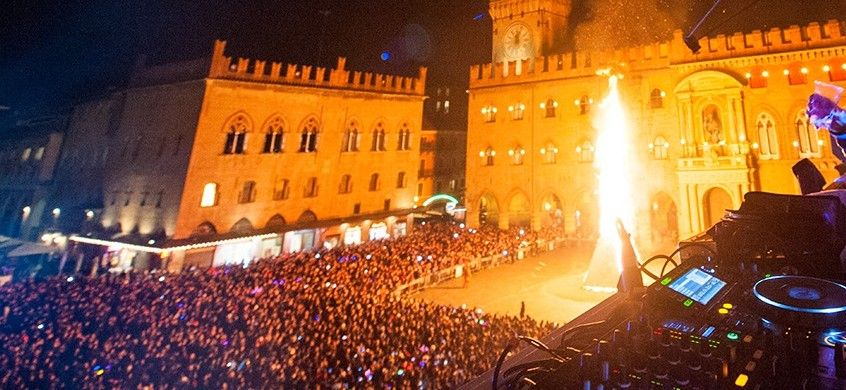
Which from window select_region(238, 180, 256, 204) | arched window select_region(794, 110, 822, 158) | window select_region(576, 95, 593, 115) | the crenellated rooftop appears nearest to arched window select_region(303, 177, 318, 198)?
window select_region(238, 180, 256, 204)

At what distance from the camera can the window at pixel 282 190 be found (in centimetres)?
2634

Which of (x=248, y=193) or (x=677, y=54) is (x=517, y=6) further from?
(x=248, y=193)

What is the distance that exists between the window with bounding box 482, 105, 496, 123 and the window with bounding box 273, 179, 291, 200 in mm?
18165

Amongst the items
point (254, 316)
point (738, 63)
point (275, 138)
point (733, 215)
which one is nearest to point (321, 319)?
point (254, 316)

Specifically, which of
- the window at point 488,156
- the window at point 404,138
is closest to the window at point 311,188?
the window at point 404,138

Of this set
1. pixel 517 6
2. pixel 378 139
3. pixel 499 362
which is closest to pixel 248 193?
pixel 378 139

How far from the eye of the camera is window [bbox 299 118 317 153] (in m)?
27.7

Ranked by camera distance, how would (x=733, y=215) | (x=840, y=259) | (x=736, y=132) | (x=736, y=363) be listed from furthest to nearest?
1. (x=736, y=132)
2. (x=733, y=215)
3. (x=840, y=259)
4. (x=736, y=363)

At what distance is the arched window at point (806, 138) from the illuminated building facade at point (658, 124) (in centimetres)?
6

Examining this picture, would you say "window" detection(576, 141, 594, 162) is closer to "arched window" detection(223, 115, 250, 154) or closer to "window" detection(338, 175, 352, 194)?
A: "window" detection(338, 175, 352, 194)

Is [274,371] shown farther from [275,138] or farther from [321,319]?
[275,138]

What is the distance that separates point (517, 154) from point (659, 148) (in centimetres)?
1043

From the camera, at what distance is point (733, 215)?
4.02 metres

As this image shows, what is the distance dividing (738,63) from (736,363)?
3063cm
